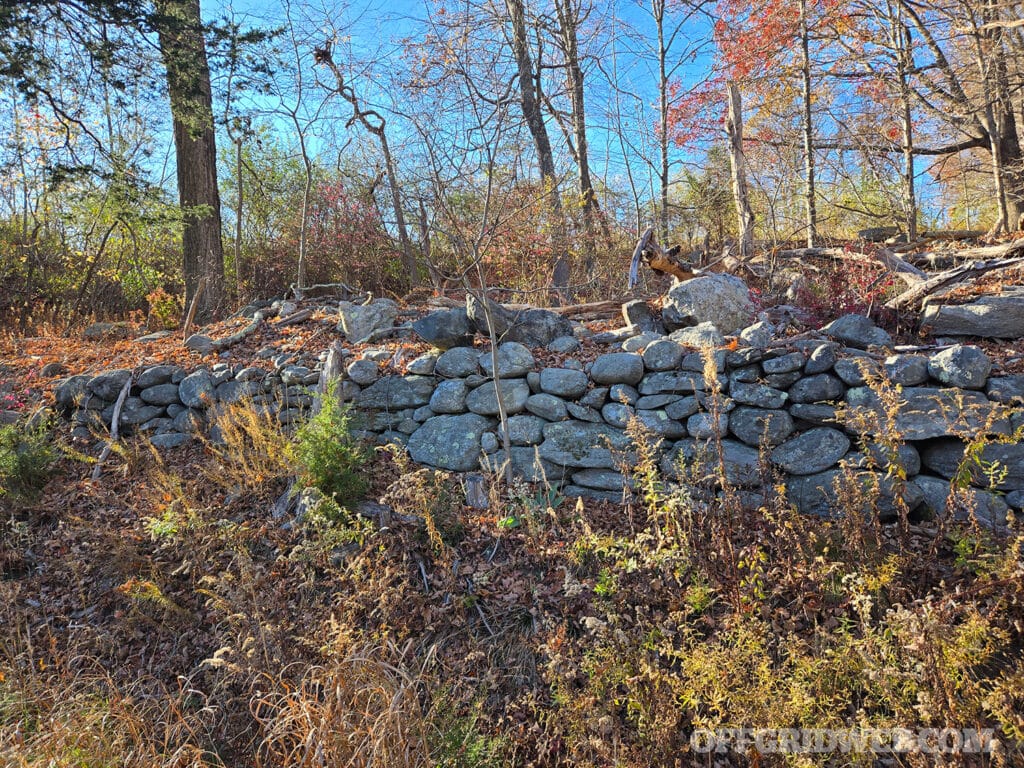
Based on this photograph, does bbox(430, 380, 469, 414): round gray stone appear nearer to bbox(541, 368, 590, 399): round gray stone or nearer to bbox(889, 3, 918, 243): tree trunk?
bbox(541, 368, 590, 399): round gray stone

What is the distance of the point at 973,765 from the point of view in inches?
66.2

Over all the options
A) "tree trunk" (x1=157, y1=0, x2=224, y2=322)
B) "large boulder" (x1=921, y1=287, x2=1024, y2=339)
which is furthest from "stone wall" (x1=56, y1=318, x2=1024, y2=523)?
"tree trunk" (x1=157, y1=0, x2=224, y2=322)

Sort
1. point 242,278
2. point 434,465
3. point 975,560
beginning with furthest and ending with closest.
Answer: point 242,278 → point 434,465 → point 975,560

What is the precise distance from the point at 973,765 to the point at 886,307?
332 cm

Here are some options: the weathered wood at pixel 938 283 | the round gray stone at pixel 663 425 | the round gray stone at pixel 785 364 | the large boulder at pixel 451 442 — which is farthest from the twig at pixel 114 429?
the weathered wood at pixel 938 283

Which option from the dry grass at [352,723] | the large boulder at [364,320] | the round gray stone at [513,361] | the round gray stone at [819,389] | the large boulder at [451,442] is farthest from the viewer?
the large boulder at [364,320]

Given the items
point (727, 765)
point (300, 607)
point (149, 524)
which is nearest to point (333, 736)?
point (300, 607)

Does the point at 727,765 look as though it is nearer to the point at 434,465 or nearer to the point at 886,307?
the point at 434,465

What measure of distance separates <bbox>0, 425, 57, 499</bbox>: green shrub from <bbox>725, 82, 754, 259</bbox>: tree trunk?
6636 millimetres

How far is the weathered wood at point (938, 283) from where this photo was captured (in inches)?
165

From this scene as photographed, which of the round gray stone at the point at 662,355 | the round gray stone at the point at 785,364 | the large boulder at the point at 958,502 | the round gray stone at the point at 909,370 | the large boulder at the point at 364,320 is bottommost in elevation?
the large boulder at the point at 958,502

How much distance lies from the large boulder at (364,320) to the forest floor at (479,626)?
1.44m

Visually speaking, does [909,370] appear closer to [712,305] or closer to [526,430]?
[712,305]

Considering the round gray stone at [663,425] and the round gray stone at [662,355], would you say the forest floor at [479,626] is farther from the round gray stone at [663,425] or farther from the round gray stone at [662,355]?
the round gray stone at [662,355]
